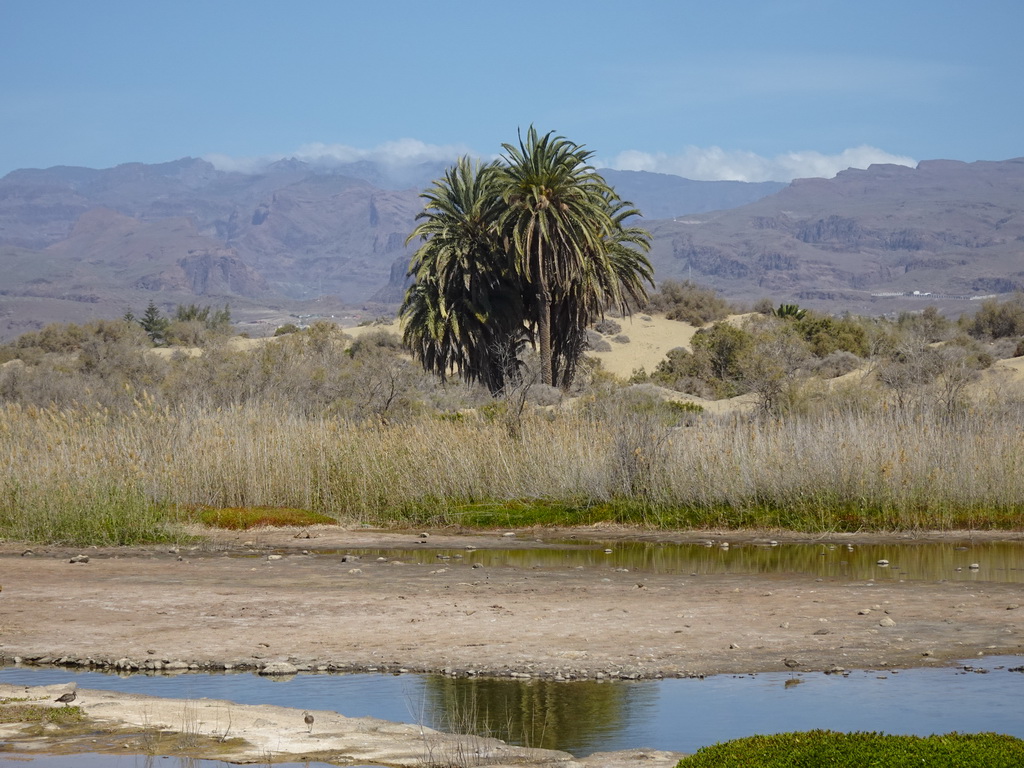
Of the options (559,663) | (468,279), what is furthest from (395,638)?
(468,279)

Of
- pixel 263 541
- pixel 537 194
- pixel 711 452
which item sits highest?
pixel 537 194

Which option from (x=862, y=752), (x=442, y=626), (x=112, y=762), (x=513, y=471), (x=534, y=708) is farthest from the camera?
(x=513, y=471)

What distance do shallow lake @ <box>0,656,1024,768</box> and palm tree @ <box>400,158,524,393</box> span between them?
25.5 metres

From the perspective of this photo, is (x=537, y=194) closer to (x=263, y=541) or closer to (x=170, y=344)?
(x=263, y=541)

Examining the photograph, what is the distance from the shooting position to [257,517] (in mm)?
20688

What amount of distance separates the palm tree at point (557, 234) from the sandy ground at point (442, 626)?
19295 mm

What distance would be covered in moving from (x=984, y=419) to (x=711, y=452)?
468 centimetres

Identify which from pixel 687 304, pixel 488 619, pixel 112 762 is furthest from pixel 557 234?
pixel 687 304

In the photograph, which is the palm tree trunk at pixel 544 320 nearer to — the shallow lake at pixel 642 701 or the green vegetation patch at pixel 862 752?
the shallow lake at pixel 642 701

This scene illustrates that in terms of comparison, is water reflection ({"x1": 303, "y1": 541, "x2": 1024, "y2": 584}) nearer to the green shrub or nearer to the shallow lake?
the shallow lake

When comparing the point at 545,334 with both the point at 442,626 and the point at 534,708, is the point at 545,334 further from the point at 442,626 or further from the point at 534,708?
the point at 534,708

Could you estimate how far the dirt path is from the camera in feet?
35.6

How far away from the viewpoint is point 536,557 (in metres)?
17.7

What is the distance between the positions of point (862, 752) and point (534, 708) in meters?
3.63
